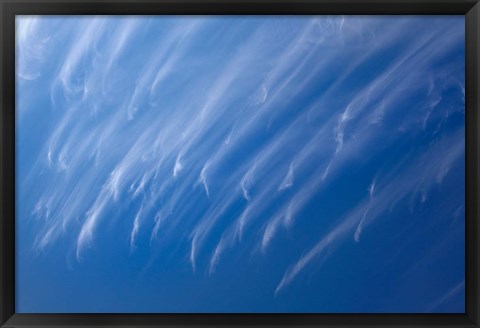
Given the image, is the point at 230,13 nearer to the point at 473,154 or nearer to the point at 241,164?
the point at 241,164

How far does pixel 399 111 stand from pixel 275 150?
25.9 inches

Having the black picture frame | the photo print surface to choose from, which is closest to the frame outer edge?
the black picture frame

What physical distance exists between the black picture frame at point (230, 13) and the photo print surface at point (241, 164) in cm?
32

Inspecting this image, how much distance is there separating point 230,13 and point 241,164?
Answer: 0.79 meters

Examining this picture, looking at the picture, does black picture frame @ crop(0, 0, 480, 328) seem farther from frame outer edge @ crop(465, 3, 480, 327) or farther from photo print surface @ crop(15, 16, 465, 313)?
photo print surface @ crop(15, 16, 465, 313)

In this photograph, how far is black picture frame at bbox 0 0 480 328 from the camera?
153cm

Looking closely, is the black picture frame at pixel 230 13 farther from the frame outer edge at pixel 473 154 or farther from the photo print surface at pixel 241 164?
the photo print surface at pixel 241 164

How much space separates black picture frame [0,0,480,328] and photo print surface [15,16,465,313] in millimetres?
323

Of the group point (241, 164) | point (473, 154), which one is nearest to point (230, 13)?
point (241, 164)

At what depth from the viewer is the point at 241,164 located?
2021 mm

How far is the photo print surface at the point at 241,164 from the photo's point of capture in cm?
189

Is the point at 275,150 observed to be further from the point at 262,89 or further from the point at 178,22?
the point at 178,22

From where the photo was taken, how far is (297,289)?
1.98m

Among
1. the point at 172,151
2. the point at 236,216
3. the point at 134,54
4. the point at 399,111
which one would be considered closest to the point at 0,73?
the point at 134,54
